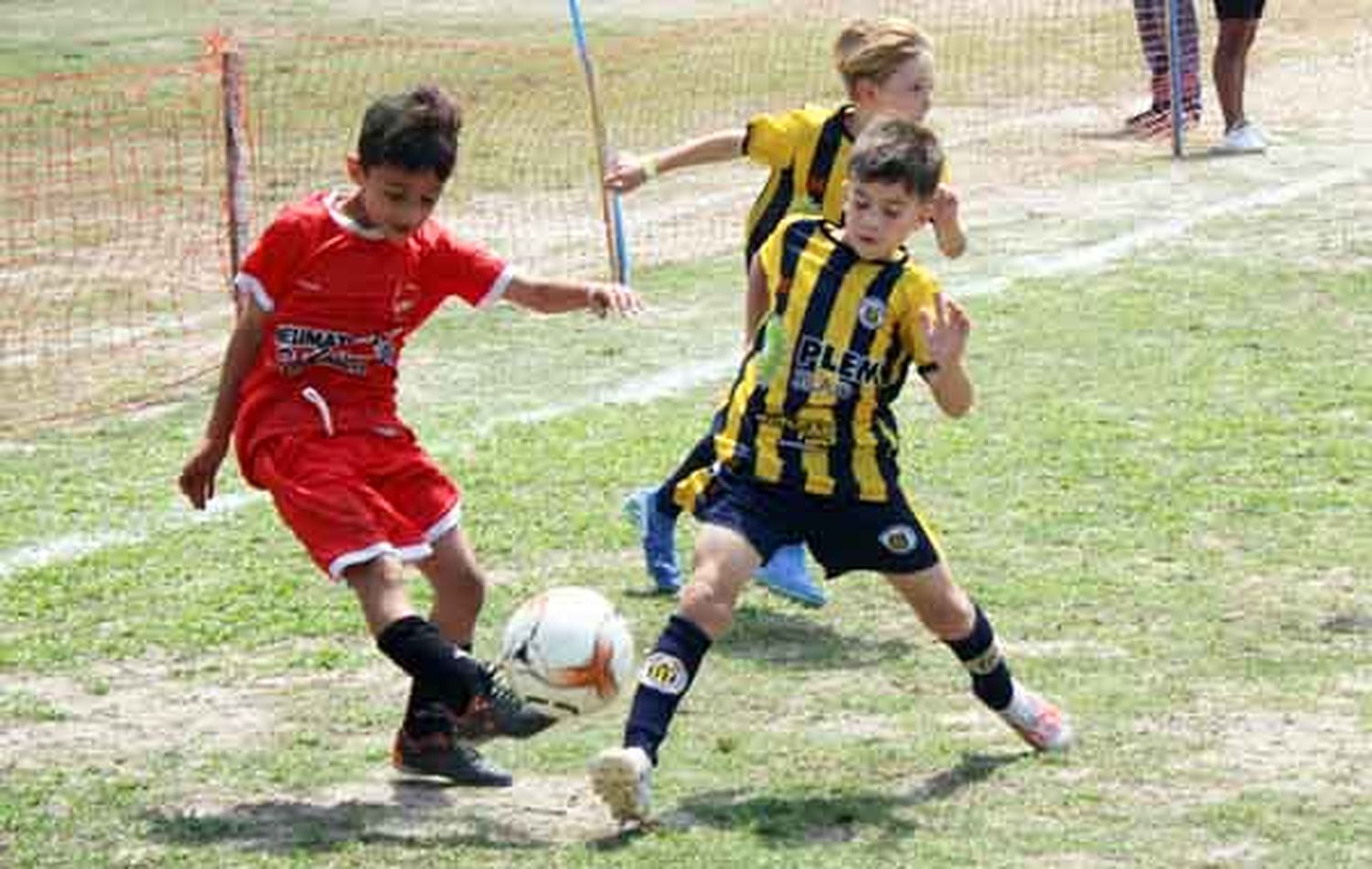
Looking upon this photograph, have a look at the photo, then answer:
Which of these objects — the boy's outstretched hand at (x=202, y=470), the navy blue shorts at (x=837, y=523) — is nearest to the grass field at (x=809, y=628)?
the navy blue shorts at (x=837, y=523)

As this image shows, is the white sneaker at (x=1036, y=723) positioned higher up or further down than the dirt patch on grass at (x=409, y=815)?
higher up

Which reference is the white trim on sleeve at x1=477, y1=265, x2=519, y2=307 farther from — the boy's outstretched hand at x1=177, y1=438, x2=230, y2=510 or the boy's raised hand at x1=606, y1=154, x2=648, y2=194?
the boy's raised hand at x1=606, y1=154, x2=648, y2=194

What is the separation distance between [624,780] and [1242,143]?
12123 millimetres

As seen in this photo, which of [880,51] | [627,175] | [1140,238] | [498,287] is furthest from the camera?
[1140,238]

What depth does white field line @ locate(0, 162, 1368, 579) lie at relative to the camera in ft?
27.7

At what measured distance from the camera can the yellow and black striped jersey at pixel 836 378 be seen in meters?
6.09

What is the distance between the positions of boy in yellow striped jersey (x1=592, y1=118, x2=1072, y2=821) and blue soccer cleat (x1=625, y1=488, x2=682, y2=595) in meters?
1.52

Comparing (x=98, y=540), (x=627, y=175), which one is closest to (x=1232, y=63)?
(x=627, y=175)

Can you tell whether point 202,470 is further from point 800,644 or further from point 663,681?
point 800,644

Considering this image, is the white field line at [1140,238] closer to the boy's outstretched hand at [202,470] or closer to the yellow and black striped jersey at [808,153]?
the yellow and black striped jersey at [808,153]

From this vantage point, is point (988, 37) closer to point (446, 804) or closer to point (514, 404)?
point (514, 404)

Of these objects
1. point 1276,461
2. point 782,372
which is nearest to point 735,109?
point 1276,461

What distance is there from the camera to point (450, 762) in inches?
240

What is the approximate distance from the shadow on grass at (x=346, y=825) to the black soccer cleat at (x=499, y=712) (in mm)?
180
